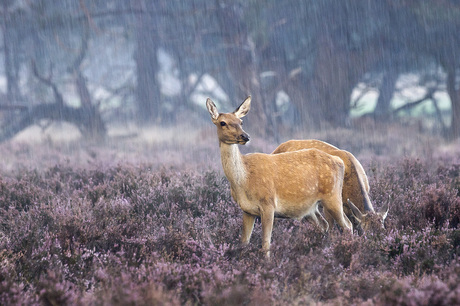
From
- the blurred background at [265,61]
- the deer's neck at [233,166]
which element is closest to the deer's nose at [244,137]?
the deer's neck at [233,166]

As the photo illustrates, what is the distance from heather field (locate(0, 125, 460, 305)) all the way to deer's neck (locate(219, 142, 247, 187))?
26.6 inches

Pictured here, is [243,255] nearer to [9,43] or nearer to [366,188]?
[366,188]

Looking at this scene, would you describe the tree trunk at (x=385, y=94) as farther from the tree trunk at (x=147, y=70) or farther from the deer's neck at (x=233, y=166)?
the deer's neck at (x=233, y=166)

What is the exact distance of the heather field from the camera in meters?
3.55

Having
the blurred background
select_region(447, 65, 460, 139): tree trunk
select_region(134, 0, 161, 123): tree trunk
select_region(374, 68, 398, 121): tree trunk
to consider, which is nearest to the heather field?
the blurred background

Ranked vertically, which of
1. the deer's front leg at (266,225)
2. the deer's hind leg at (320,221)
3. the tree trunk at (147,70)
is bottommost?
the deer's hind leg at (320,221)

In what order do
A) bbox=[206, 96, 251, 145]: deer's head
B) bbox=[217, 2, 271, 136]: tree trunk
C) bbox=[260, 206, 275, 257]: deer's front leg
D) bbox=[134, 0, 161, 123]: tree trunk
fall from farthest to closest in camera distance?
bbox=[134, 0, 161, 123]: tree trunk
bbox=[217, 2, 271, 136]: tree trunk
bbox=[260, 206, 275, 257]: deer's front leg
bbox=[206, 96, 251, 145]: deer's head

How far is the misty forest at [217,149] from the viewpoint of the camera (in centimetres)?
399

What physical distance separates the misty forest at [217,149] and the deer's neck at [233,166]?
0.08 metres

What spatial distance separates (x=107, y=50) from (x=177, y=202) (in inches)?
936

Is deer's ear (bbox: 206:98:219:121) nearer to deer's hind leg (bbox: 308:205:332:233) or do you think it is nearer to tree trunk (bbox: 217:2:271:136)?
deer's hind leg (bbox: 308:205:332:233)

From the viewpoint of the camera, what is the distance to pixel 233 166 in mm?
4727

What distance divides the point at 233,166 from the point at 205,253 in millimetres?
924

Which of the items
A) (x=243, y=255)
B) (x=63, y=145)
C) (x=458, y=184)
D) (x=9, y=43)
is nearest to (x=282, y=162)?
(x=243, y=255)
